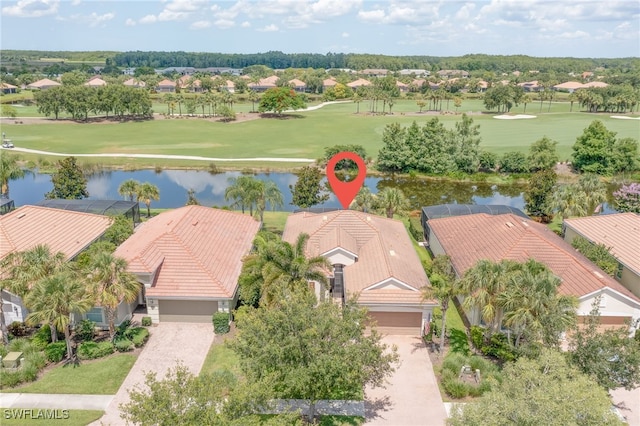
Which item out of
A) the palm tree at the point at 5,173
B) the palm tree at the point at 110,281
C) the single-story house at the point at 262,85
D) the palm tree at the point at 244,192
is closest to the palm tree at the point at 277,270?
the palm tree at the point at 110,281

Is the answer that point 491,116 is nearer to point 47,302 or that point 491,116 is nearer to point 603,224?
point 603,224

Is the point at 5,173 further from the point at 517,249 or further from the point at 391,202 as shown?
the point at 517,249

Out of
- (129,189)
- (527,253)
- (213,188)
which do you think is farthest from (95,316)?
(213,188)

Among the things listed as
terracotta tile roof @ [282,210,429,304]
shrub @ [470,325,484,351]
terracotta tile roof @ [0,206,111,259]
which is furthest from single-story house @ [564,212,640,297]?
terracotta tile roof @ [0,206,111,259]

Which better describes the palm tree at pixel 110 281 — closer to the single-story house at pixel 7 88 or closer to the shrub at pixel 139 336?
the shrub at pixel 139 336

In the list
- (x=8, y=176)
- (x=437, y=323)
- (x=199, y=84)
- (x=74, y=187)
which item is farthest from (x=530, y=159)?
(x=199, y=84)

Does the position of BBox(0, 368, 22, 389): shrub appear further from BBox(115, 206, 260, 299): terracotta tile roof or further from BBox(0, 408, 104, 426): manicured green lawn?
BBox(115, 206, 260, 299): terracotta tile roof
